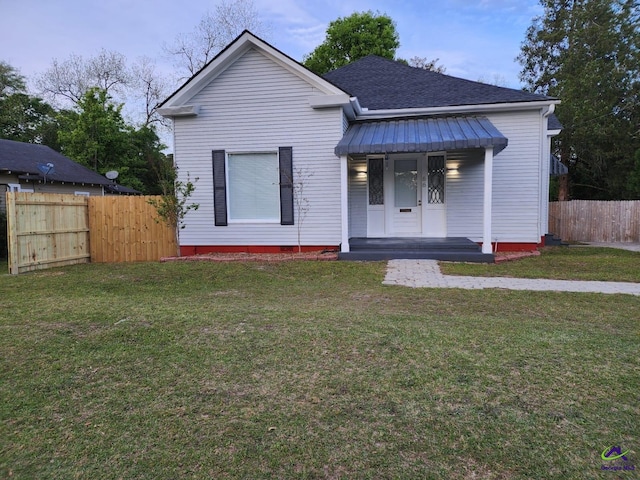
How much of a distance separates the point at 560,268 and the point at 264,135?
7021mm

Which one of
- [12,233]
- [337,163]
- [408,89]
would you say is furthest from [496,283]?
[12,233]

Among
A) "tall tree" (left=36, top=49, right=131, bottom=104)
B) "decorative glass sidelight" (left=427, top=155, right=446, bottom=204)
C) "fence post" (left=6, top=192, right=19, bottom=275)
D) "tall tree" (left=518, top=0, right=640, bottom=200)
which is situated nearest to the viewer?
"fence post" (left=6, top=192, right=19, bottom=275)

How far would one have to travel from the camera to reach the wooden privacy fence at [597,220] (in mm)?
15039

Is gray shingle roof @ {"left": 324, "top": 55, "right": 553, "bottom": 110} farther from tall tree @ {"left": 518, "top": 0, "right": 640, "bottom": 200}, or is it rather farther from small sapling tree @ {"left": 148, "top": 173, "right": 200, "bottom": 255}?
tall tree @ {"left": 518, "top": 0, "right": 640, "bottom": 200}

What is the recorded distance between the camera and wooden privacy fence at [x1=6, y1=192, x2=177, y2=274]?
8828 mm

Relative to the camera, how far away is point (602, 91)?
19.5 m

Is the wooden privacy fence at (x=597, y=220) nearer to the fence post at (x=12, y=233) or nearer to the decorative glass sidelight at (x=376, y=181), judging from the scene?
the decorative glass sidelight at (x=376, y=181)

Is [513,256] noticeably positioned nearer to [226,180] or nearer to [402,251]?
[402,251]

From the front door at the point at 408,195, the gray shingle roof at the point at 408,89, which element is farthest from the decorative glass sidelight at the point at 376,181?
the gray shingle roof at the point at 408,89

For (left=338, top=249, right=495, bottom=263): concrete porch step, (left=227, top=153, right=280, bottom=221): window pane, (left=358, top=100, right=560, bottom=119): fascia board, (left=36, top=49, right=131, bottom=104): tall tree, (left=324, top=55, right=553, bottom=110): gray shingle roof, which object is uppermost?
(left=36, top=49, right=131, bottom=104): tall tree

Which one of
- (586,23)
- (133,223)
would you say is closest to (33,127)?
(133,223)

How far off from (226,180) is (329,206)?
263 cm

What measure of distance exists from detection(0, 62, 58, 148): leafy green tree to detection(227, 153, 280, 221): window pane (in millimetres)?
24981

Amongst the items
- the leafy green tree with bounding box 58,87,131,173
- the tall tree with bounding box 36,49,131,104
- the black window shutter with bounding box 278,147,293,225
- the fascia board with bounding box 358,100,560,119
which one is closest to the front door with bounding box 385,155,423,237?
the fascia board with bounding box 358,100,560,119
